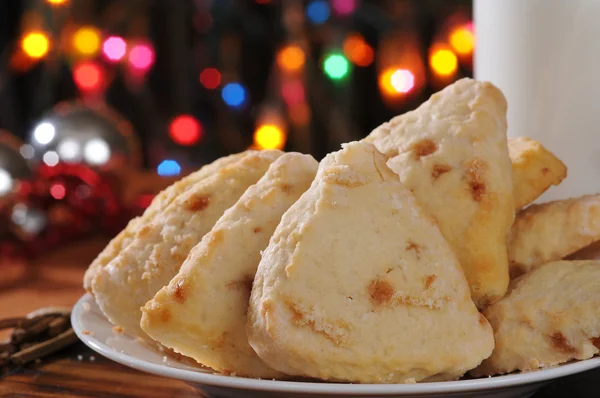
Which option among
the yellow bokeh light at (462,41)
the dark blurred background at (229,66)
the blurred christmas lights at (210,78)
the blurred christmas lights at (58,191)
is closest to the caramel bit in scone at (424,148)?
the blurred christmas lights at (58,191)

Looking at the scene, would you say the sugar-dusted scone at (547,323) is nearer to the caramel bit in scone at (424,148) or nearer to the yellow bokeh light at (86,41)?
the caramel bit in scone at (424,148)

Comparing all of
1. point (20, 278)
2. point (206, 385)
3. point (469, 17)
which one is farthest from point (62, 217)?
point (469, 17)

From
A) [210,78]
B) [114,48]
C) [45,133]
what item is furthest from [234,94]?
[45,133]

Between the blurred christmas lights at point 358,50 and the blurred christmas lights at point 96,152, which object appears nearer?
the blurred christmas lights at point 96,152

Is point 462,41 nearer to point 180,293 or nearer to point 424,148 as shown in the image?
point 424,148

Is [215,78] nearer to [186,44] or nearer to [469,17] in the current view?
[186,44]

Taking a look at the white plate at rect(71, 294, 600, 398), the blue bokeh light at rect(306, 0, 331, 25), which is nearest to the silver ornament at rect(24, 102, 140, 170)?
the blue bokeh light at rect(306, 0, 331, 25)
